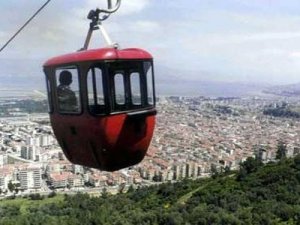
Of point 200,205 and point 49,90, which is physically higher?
point 49,90

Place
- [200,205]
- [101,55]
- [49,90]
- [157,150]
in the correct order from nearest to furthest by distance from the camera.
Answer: [101,55]
[49,90]
[200,205]
[157,150]

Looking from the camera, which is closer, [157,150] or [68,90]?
[68,90]

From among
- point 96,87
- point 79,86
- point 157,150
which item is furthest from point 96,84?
point 157,150

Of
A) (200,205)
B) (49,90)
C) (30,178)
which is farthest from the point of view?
(30,178)

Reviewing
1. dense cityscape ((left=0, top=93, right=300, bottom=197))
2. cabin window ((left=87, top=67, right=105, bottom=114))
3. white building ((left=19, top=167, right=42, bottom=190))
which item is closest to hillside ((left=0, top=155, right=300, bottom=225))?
dense cityscape ((left=0, top=93, right=300, bottom=197))

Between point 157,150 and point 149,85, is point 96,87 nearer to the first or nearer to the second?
point 149,85

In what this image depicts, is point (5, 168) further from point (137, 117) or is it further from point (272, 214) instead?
point (137, 117)

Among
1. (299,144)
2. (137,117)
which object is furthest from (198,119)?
(137,117)

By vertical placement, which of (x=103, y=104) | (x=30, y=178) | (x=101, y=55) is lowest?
(x=30, y=178)
